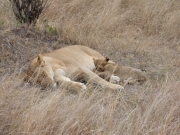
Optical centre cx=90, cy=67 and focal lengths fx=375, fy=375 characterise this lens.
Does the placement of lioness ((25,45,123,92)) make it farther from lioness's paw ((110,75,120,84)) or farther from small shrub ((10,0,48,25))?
small shrub ((10,0,48,25))

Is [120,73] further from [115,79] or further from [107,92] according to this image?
[107,92]

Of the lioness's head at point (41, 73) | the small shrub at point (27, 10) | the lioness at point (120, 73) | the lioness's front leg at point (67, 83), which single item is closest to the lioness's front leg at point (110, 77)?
the lioness at point (120, 73)

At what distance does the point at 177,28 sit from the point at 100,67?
2949mm

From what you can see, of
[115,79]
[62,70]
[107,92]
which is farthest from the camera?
[115,79]

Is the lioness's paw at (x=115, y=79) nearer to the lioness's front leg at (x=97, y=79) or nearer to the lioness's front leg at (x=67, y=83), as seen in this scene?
the lioness's front leg at (x=97, y=79)

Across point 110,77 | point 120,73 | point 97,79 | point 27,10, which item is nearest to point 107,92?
point 97,79

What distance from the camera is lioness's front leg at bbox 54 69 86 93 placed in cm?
471

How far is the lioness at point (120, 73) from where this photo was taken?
529 cm

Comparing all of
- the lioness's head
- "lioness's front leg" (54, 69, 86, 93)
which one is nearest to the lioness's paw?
"lioness's front leg" (54, 69, 86, 93)

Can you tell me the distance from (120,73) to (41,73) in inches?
47.8

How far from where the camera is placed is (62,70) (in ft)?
16.9

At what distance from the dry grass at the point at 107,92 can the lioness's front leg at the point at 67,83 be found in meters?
0.14

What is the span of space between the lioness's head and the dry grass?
0.20 m

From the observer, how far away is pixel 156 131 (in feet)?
11.2
